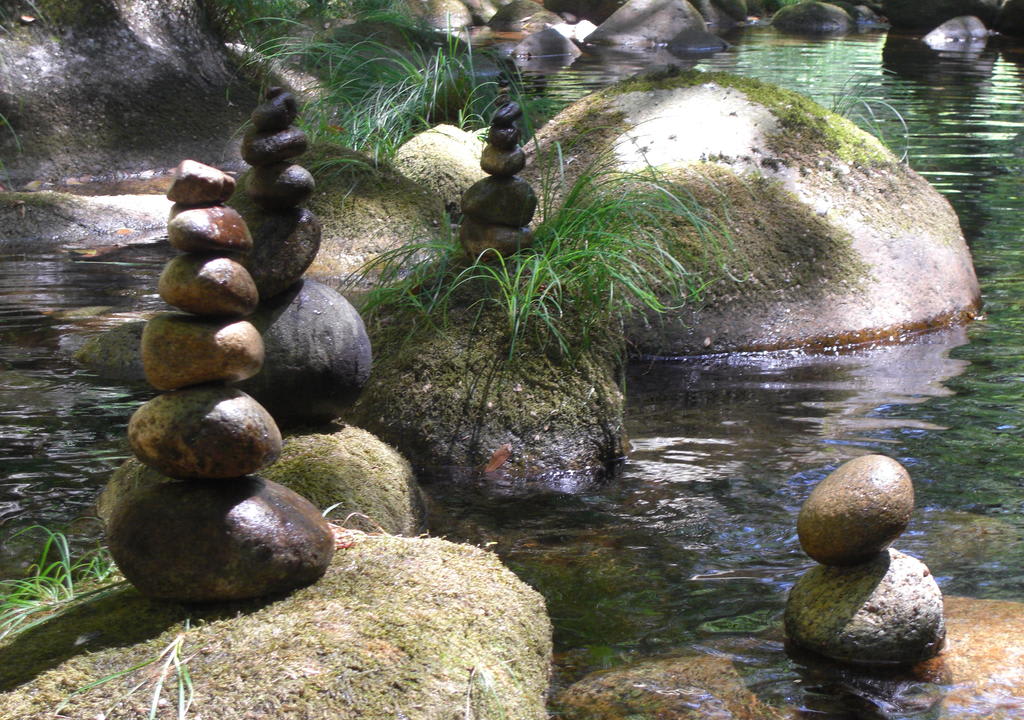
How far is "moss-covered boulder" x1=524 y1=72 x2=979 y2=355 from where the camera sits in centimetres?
675

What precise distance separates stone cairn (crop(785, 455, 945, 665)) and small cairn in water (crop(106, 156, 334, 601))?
5.10ft

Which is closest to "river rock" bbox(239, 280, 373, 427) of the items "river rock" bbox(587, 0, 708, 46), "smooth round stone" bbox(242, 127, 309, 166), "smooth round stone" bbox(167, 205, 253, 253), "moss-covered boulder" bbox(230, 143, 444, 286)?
"smooth round stone" bbox(242, 127, 309, 166)

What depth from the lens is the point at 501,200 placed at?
5359mm

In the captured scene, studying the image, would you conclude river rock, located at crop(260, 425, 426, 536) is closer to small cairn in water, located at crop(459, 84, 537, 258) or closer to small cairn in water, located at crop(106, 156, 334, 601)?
small cairn in water, located at crop(106, 156, 334, 601)

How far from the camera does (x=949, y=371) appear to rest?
6480mm

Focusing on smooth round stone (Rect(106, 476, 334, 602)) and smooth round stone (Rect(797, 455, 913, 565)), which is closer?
smooth round stone (Rect(106, 476, 334, 602))

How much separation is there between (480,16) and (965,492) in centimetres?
2742

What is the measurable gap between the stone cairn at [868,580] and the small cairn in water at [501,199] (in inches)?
92.5

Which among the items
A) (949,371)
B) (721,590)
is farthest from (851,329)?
(721,590)

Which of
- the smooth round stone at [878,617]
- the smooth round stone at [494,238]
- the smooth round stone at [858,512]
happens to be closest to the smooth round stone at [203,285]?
the smooth round stone at [858,512]

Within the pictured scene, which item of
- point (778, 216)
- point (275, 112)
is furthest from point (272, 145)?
point (778, 216)

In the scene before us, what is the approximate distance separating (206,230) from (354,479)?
4.80 ft

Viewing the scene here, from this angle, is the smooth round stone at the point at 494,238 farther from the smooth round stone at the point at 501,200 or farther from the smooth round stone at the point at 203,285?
the smooth round stone at the point at 203,285

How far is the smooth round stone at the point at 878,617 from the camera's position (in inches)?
132
